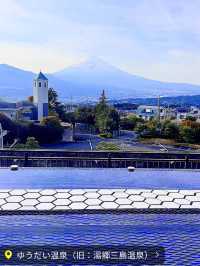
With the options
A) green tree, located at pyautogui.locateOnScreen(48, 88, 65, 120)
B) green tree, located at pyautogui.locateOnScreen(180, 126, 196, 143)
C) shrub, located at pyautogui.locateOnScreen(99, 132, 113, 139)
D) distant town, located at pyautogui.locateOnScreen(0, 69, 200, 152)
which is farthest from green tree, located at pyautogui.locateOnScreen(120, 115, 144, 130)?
green tree, located at pyautogui.locateOnScreen(180, 126, 196, 143)

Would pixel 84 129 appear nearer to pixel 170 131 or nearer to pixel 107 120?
pixel 107 120

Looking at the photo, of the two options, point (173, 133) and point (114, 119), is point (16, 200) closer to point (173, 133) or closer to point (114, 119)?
point (173, 133)

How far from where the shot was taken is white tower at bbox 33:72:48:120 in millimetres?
20922

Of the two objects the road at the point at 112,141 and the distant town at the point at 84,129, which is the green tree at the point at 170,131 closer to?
the distant town at the point at 84,129

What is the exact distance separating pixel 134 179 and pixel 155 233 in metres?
1.81

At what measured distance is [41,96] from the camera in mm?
21312

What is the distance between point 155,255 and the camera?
110 inches

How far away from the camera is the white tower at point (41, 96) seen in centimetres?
2092

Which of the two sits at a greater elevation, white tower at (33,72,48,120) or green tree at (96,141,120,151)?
white tower at (33,72,48,120)

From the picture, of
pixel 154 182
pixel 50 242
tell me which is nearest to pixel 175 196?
pixel 154 182

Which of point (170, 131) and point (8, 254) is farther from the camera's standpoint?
point (170, 131)

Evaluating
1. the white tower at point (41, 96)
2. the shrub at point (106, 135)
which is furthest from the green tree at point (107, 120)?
the white tower at point (41, 96)

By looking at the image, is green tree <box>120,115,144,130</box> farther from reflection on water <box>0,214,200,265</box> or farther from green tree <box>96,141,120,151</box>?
reflection on water <box>0,214,200,265</box>

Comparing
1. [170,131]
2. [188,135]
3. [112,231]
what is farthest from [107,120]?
[112,231]
